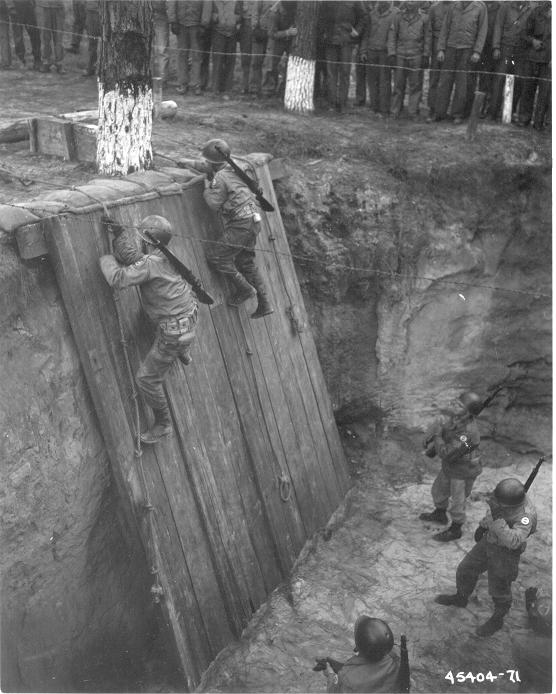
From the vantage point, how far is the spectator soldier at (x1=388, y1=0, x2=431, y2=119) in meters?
10.4

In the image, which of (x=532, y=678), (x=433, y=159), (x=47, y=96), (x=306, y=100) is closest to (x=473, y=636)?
(x=532, y=678)

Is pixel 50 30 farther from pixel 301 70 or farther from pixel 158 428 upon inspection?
pixel 158 428

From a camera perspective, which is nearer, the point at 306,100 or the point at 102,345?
→ the point at 102,345

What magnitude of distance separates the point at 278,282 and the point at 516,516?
3.12 metres

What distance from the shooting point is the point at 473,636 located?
662 centimetres

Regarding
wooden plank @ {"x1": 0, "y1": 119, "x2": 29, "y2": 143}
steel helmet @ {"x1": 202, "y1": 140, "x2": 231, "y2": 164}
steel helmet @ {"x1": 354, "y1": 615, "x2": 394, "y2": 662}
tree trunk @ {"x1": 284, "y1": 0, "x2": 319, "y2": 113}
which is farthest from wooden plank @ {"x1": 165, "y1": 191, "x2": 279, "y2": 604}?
tree trunk @ {"x1": 284, "y1": 0, "x2": 319, "y2": 113}

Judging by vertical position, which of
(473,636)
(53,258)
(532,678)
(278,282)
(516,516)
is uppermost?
(53,258)

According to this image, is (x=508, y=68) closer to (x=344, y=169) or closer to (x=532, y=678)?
(x=344, y=169)

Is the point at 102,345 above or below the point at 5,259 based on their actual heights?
below

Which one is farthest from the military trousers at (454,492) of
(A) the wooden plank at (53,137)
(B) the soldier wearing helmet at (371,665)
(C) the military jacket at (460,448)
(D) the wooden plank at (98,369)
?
(A) the wooden plank at (53,137)

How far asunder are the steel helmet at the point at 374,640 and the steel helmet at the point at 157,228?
286 centimetres

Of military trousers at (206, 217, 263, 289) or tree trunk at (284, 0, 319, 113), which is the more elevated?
tree trunk at (284, 0, 319, 113)

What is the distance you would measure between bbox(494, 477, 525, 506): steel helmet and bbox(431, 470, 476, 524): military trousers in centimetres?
141

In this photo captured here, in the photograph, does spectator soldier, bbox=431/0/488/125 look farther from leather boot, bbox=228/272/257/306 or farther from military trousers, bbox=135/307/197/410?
military trousers, bbox=135/307/197/410
